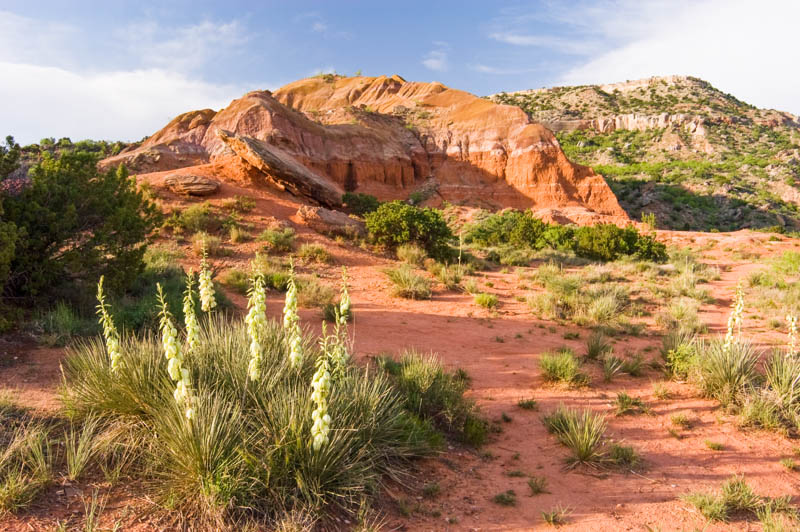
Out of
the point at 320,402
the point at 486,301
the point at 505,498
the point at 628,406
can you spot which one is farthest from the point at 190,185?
the point at 505,498

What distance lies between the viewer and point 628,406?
596 centimetres

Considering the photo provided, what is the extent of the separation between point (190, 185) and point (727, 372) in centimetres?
1849

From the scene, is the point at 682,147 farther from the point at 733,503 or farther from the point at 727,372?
the point at 733,503

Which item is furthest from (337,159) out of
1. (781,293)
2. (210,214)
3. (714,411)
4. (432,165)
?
(714,411)

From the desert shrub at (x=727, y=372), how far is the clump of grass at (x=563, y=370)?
1.55 metres

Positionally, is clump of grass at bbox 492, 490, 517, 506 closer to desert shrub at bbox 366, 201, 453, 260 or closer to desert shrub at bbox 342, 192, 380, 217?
desert shrub at bbox 366, 201, 453, 260

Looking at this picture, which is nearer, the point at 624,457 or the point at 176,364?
the point at 176,364

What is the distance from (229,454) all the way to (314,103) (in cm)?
4703

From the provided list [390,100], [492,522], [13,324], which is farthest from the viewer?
[390,100]

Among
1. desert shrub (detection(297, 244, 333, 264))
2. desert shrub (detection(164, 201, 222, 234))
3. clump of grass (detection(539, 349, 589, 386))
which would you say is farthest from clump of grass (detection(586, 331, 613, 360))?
desert shrub (detection(164, 201, 222, 234))

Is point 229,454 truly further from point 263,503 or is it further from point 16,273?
point 16,273

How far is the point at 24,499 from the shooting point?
119 inches

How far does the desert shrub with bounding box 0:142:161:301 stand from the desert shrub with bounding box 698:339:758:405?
9.43 m

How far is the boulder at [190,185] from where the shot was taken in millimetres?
18312
